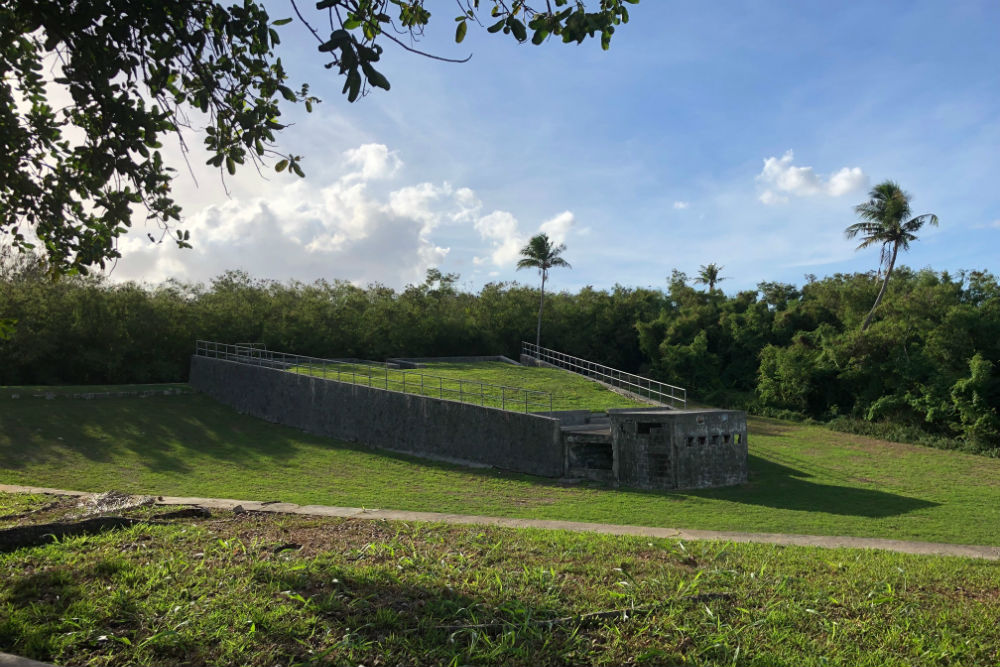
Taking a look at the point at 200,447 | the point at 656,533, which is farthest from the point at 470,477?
the point at 200,447

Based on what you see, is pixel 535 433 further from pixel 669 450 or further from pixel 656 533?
pixel 656 533

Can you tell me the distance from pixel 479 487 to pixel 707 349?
77.6 feet

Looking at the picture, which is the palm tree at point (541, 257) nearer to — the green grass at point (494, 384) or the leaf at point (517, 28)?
the green grass at point (494, 384)

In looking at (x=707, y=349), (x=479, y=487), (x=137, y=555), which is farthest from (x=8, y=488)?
(x=707, y=349)

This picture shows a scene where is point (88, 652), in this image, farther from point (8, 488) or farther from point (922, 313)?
point (922, 313)

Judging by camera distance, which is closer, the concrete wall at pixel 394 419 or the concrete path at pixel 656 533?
the concrete path at pixel 656 533

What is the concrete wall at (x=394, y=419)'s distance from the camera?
17.2 m

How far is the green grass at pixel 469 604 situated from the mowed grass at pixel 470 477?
5.45m

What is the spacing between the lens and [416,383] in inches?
957

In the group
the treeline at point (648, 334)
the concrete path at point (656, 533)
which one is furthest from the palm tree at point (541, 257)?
the concrete path at point (656, 533)

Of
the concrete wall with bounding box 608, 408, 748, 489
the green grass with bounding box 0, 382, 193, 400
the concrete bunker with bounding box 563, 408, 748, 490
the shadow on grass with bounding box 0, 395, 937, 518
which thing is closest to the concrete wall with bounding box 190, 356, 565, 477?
the shadow on grass with bounding box 0, 395, 937, 518

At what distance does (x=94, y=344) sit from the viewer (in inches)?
1159

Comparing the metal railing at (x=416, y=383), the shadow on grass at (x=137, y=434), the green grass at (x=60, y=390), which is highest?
the metal railing at (x=416, y=383)

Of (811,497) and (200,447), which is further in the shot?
(200,447)
